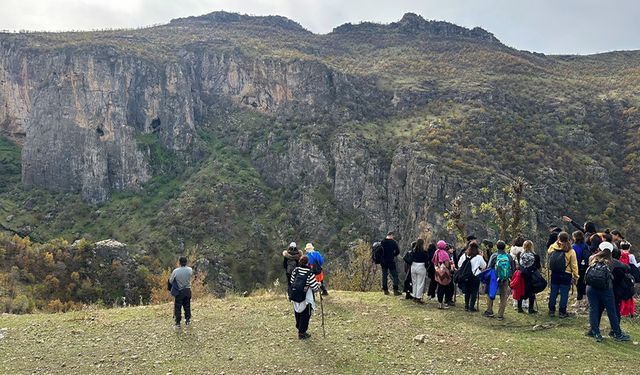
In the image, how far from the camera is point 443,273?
39.7ft

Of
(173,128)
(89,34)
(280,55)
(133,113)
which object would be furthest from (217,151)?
(89,34)

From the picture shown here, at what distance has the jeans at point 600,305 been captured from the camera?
30.1 feet

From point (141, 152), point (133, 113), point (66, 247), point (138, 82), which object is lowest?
point (66, 247)

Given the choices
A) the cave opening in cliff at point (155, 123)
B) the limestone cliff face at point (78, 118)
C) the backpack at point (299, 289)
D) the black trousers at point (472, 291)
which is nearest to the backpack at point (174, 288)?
the backpack at point (299, 289)

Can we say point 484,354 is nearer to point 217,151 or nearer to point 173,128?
point 217,151

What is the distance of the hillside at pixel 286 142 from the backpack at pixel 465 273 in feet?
130

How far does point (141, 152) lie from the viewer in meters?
86.6

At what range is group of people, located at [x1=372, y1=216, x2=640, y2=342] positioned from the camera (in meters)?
9.30

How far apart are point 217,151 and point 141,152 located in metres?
13.4

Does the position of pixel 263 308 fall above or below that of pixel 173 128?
below

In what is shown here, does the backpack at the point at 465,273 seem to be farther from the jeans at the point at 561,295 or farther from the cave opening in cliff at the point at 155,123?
the cave opening in cliff at the point at 155,123

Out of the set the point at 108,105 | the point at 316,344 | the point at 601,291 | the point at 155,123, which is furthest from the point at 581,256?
the point at 155,123

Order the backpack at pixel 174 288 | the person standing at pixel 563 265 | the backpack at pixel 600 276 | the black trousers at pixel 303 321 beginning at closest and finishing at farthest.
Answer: the backpack at pixel 600 276 < the black trousers at pixel 303 321 < the person standing at pixel 563 265 < the backpack at pixel 174 288

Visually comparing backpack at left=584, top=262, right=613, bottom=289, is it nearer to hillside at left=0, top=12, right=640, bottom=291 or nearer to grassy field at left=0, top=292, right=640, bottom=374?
grassy field at left=0, top=292, right=640, bottom=374
